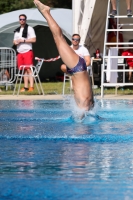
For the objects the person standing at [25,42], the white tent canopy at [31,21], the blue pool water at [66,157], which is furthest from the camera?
the white tent canopy at [31,21]

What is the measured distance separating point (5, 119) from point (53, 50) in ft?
53.6

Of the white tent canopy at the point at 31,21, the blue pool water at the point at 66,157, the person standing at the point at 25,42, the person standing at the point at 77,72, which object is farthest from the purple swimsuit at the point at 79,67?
the white tent canopy at the point at 31,21

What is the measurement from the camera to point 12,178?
15.0 ft

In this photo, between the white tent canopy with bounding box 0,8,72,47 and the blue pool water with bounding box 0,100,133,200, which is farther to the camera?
the white tent canopy with bounding box 0,8,72,47

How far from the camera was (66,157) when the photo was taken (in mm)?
5527

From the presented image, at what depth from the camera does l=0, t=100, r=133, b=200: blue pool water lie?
4.18 metres

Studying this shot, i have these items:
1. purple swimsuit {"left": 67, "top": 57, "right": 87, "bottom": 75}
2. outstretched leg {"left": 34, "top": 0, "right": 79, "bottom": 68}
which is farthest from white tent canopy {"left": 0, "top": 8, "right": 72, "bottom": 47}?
purple swimsuit {"left": 67, "top": 57, "right": 87, "bottom": 75}

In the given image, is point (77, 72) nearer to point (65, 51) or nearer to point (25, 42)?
point (65, 51)

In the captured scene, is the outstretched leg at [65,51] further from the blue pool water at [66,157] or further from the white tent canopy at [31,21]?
the white tent canopy at [31,21]

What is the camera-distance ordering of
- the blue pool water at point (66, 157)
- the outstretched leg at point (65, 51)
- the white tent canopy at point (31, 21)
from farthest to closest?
the white tent canopy at point (31, 21)
the outstretched leg at point (65, 51)
the blue pool water at point (66, 157)

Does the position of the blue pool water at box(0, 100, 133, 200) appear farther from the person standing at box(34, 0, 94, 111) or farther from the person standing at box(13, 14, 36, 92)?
the person standing at box(13, 14, 36, 92)

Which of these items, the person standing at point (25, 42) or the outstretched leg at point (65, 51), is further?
the person standing at point (25, 42)

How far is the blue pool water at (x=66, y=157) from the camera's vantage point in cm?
418

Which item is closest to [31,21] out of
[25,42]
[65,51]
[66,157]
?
[25,42]
